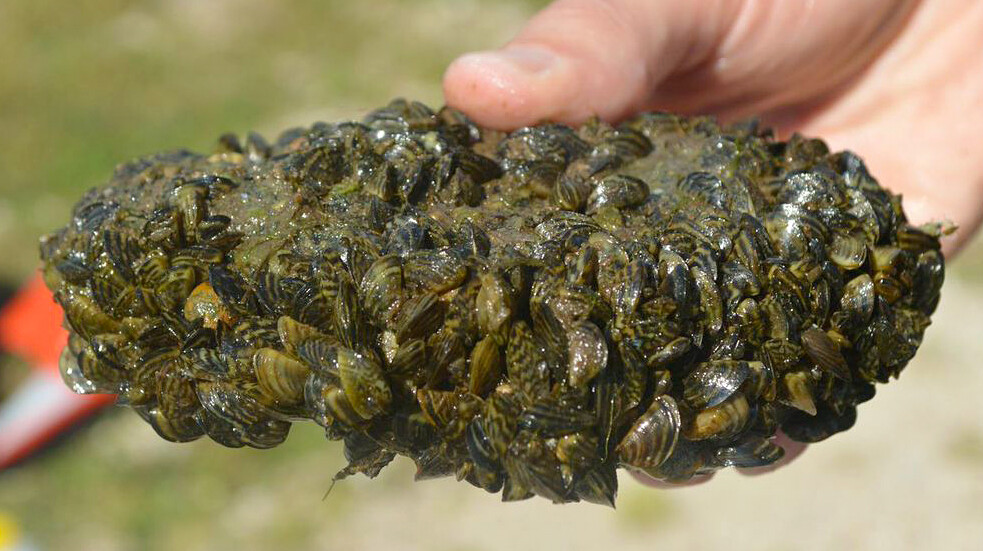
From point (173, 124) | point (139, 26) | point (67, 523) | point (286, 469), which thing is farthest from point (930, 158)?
point (139, 26)

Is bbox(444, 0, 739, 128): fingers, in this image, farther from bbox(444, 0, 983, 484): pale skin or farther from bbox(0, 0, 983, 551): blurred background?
bbox(0, 0, 983, 551): blurred background

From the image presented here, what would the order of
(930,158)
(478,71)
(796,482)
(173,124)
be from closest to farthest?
(478,71)
(930,158)
(796,482)
(173,124)

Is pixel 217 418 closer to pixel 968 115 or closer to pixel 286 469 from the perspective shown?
pixel 968 115

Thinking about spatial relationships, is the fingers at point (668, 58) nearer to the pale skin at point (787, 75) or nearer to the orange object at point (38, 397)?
the pale skin at point (787, 75)

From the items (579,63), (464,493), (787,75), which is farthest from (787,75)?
(464,493)

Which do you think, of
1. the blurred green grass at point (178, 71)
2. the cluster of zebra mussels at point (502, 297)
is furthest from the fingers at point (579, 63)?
the blurred green grass at point (178, 71)

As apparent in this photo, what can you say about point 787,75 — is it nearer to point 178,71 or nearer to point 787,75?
point 787,75
